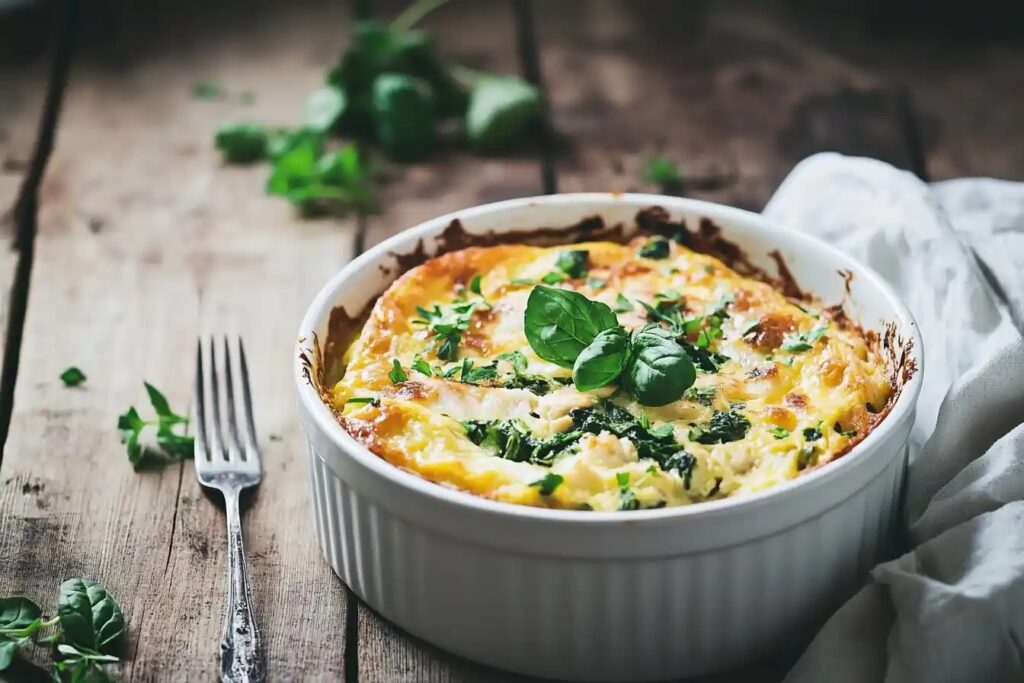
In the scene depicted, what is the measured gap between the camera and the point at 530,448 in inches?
104

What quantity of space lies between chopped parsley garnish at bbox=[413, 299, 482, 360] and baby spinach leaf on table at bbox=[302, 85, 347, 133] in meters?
1.58

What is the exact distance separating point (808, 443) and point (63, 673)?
1436 millimetres

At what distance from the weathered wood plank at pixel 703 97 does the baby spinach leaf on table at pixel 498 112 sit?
0.17 meters

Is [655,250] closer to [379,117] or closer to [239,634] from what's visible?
[239,634]

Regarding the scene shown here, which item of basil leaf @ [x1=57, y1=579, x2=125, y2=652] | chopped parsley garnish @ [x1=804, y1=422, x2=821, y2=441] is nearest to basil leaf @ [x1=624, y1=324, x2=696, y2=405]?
chopped parsley garnish @ [x1=804, y1=422, x2=821, y2=441]

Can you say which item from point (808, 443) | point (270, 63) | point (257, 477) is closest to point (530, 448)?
point (808, 443)

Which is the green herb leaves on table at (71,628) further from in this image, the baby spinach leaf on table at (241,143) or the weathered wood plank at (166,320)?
the baby spinach leaf on table at (241,143)

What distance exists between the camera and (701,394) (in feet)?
9.07

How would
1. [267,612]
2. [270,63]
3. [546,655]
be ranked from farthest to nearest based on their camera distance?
[270,63] < [267,612] < [546,655]

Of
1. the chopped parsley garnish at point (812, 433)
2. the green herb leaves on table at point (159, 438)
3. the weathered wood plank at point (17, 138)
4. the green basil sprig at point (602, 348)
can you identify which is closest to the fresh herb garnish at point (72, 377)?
the weathered wood plank at point (17, 138)

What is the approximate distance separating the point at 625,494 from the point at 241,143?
2.53 metres

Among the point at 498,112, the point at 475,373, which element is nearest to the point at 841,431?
the point at 475,373

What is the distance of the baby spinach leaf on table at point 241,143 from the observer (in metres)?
4.56

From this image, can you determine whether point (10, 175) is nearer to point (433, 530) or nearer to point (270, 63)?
point (270, 63)
